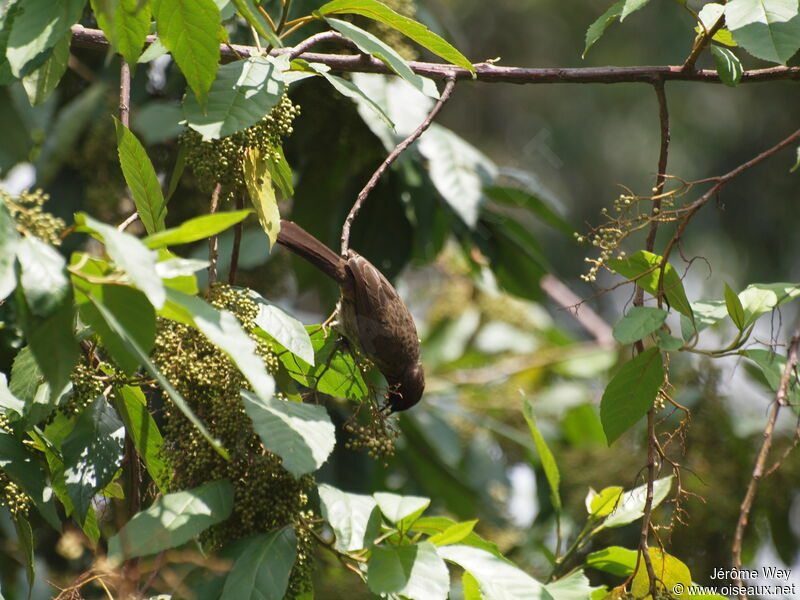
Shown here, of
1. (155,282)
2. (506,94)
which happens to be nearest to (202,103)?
(155,282)

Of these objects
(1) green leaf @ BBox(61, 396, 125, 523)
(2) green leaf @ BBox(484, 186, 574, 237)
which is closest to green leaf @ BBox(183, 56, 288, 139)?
(1) green leaf @ BBox(61, 396, 125, 523)

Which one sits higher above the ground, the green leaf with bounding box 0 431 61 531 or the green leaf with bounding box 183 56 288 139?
the green leaf with bounding box 183 56 288 139

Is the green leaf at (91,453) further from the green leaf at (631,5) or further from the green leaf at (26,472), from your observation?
the green leaf at (631,5)

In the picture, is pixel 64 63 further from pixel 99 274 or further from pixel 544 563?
pixel 544 563

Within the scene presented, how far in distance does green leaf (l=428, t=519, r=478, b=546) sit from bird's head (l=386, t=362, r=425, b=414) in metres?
0.30

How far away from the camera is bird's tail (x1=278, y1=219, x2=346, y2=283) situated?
164 cm

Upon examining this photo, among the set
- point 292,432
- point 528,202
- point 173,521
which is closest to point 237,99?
point 292,432

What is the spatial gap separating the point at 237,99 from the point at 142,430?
54 cm

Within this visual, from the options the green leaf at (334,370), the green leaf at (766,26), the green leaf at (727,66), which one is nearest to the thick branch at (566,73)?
the green leaf at (727,66)

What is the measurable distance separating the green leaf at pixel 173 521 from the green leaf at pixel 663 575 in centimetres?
71

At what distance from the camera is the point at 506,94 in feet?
36.1

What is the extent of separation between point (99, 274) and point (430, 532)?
33.5 inches

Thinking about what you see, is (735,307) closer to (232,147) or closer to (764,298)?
(764,298)

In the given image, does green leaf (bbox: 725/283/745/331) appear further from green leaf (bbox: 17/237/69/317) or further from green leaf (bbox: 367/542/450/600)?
green leaf (bbox: 17/237/69/317)
